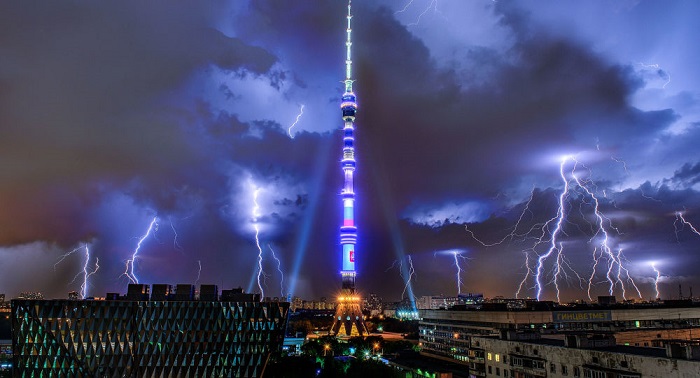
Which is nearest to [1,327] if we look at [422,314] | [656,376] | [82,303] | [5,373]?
[5,373]

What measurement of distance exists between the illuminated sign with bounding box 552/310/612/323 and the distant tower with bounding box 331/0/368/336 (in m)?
63.6

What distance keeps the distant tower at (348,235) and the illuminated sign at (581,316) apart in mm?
63550

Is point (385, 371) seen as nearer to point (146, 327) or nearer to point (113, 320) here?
point (146, 327)

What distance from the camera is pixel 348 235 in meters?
133

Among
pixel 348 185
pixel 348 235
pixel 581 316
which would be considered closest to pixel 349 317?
pixel 348 235

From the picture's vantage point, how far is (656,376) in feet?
93.6

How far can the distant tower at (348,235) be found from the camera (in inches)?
5005

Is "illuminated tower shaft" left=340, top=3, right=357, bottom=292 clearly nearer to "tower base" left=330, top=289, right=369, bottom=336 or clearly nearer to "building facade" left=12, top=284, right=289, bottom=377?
"tower base" left=330, top=289, right=369, bottom=336

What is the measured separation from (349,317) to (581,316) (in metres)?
68.3

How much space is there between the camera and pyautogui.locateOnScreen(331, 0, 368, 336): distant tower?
417 feet

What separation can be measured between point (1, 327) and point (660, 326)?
140 meters

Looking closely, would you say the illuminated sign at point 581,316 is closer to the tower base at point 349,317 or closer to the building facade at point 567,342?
the building facade at point 567,342

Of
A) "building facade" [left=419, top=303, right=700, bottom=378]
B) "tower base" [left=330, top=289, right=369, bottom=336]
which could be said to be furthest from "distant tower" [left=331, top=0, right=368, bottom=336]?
"building facade" [left=419, top=303, right=700, bottom=378]

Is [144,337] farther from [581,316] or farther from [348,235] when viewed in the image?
[348,235]
